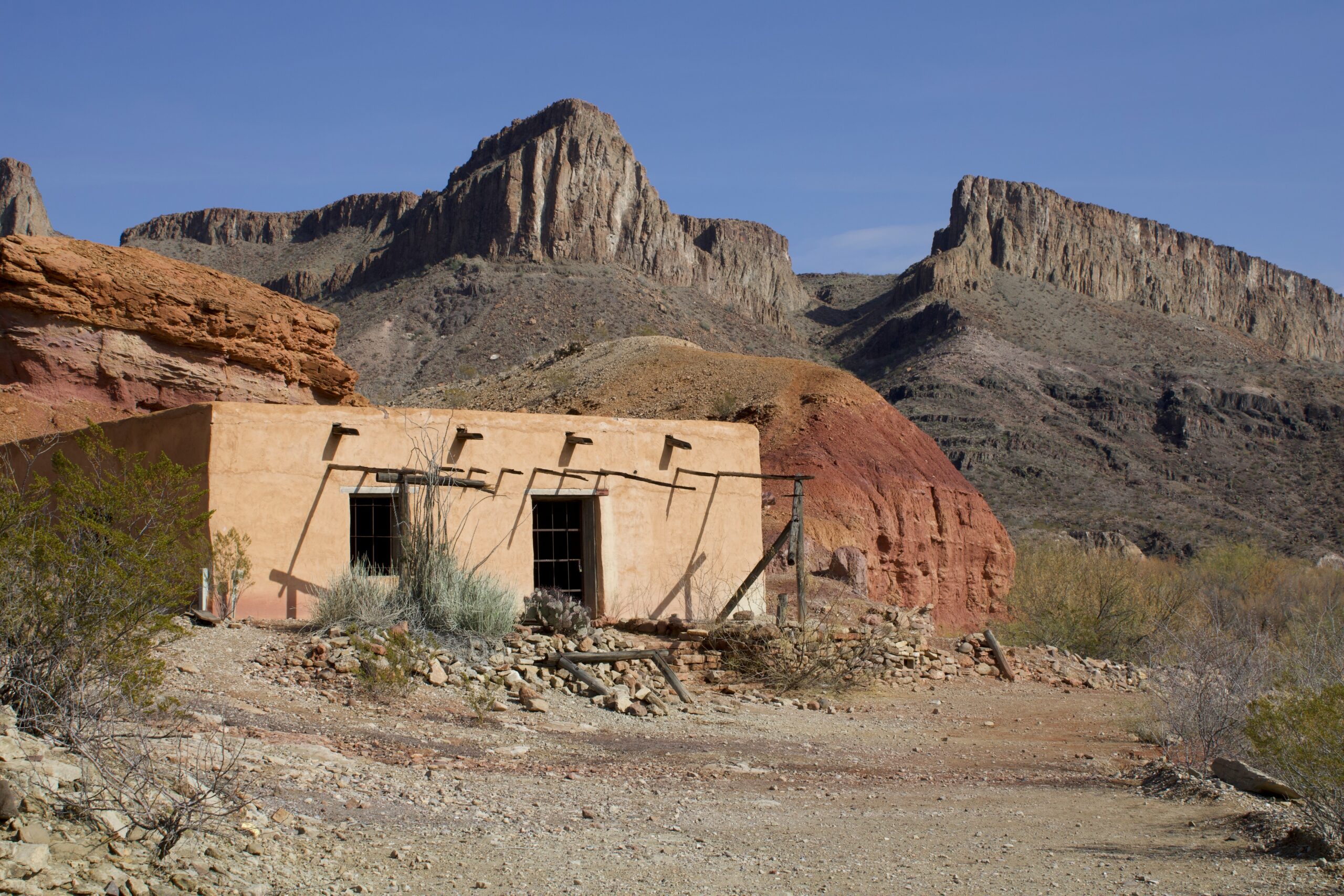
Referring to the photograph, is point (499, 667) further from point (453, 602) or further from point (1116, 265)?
point (1116, 265)

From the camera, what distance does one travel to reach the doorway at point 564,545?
14.9 metres

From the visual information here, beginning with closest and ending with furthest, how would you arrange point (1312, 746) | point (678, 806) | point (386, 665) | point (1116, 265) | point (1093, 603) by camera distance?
point (1312, 746) → point (678, 806) → point (386, 665) → point (1093, 603) → point (1116, 265)

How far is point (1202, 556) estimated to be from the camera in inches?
1511

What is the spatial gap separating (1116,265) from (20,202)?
84619 mm

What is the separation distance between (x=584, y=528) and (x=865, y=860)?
8625mm

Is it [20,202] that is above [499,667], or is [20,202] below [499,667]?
above

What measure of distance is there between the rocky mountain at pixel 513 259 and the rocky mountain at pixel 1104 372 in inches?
387

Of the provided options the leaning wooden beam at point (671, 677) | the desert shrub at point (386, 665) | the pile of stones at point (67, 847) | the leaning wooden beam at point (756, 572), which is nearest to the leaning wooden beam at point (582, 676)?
the leaning wooden beam at point (671, 677)

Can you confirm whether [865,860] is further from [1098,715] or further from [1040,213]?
[1040,213]

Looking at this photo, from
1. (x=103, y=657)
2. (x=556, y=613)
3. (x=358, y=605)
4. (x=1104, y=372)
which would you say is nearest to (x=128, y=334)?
(x=358, y=605)

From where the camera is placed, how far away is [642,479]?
14.9 meters

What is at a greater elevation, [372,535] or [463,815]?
[372,535]

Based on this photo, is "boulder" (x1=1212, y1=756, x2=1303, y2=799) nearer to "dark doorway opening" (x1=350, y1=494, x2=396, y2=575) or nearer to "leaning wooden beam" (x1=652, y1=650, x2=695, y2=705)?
"leaning wooden beam" (x1=652, y1=650, x2=695, y2=705)

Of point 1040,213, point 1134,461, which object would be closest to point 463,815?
point 1134,461
